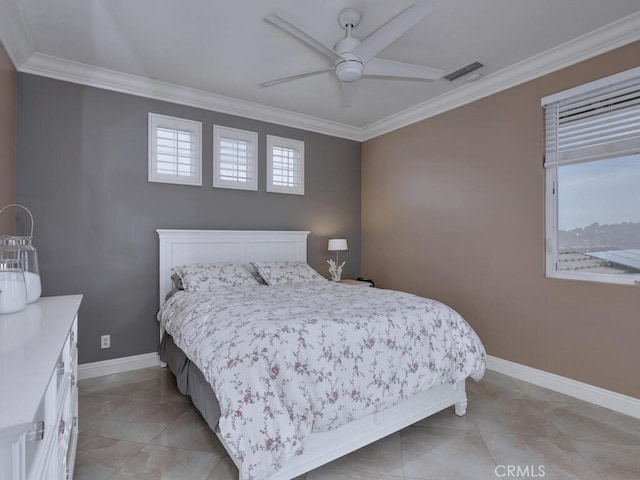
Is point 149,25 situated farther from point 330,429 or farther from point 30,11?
point 330,429

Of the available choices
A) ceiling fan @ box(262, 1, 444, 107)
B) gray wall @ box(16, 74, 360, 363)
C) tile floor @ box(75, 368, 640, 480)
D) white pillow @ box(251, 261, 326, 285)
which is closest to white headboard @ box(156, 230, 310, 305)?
gray wall @ box(16, 74, 360, 363)

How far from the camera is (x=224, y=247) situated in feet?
12.2

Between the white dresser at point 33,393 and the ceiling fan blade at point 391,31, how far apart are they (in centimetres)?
224

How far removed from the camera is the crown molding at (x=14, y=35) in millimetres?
2258

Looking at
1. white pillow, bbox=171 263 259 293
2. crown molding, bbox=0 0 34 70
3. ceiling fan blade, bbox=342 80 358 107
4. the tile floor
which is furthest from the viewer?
white pillow, bbox=171 263 259 293

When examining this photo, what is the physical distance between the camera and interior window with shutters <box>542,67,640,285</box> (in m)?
2.50

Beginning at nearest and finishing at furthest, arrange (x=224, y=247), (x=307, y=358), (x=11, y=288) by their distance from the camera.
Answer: (x=11, y=288) < (x=307, y=358) < (x=224, y=247)

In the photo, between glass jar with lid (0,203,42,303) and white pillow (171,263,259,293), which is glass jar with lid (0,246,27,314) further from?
white pillow (171,263,259,293)

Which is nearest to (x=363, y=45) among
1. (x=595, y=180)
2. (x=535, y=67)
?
(x=535, y=67)

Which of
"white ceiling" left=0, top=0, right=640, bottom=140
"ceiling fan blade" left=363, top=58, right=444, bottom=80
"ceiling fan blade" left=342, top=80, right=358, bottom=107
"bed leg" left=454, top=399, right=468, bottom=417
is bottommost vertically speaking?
"bed leg" left=454, top=399, right=468, bottom=417

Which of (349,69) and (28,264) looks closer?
(28,264)

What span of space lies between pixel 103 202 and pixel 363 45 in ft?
8.73

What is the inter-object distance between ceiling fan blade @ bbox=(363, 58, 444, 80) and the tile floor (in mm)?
2494

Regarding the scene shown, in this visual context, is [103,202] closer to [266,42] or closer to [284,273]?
[284,273]
